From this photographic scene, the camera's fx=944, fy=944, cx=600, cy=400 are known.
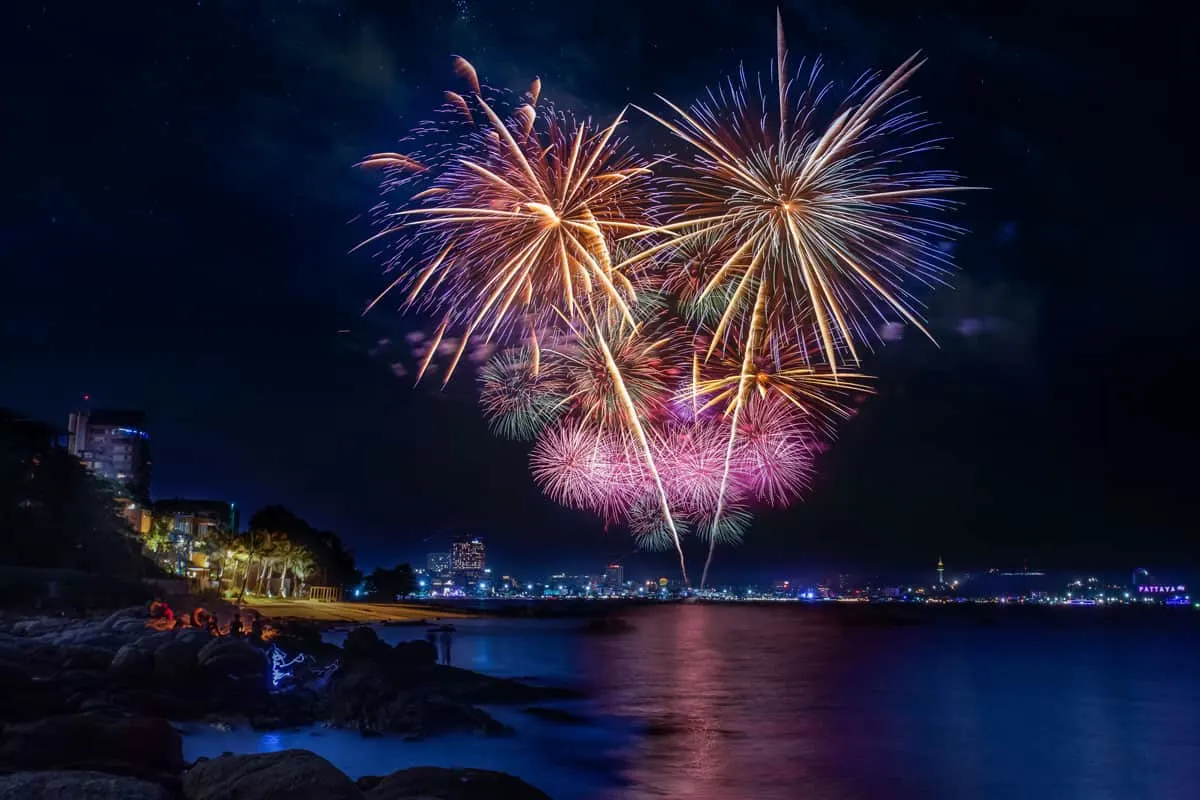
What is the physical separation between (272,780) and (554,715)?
27.5m

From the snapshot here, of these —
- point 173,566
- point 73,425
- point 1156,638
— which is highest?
point 73,425

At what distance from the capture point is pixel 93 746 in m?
14.0

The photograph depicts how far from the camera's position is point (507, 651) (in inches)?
3223

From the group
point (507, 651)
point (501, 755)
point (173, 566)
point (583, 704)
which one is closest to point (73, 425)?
point (173, 566)

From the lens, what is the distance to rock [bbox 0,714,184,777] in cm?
1329

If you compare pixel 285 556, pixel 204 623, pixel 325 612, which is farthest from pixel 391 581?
pixel 204 623

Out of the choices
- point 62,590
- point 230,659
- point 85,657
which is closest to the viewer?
point 85,657

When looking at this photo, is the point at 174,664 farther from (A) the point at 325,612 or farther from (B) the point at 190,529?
(B) the point at 190,529

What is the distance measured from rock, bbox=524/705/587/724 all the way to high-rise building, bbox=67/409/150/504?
10309 centimetres

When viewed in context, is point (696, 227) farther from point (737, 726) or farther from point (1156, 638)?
point (1156, 638)

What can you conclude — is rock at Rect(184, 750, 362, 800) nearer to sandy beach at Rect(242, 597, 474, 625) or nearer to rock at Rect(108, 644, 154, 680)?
rock at Rect(108, 644, 154, 680)

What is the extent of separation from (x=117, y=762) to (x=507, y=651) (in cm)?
7012

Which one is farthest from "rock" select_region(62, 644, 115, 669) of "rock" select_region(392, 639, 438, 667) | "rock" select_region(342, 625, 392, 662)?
"rock" select_region(392, 639, 438, 667)

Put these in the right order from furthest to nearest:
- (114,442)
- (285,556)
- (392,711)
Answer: (114,442) → (285,556) → (392,711)
